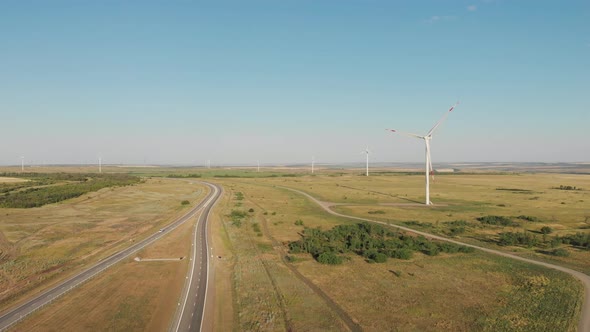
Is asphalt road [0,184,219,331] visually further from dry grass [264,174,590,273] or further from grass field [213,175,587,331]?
dry grass [264,174,590,273]

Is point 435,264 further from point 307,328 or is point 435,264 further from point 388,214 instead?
point 388,214

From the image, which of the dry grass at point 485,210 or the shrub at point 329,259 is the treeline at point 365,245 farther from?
the dry grass at point 485,210

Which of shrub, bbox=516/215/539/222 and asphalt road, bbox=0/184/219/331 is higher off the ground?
shrub, bbox=516/215/539/222

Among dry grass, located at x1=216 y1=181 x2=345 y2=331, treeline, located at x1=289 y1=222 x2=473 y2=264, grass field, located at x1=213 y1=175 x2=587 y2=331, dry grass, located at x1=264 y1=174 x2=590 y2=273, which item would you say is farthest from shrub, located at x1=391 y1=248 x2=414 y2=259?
dry grass, located at x1=216 y1=181 x2=345 y2=331

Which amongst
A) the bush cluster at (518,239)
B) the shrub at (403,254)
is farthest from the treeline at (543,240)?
the shrub at (403,254)

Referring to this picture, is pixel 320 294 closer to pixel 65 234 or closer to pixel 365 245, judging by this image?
pixel 365 245

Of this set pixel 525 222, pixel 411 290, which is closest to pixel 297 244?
pixel 411 290

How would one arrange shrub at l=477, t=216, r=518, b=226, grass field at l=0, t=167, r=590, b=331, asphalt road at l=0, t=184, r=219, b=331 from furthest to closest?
1. shrub at l=477, t=216, r=518, b=226
2. asphalt road at l=0, t=184, r=219, b=331
3. grass field at l=0, t=167, r=590, b=331
